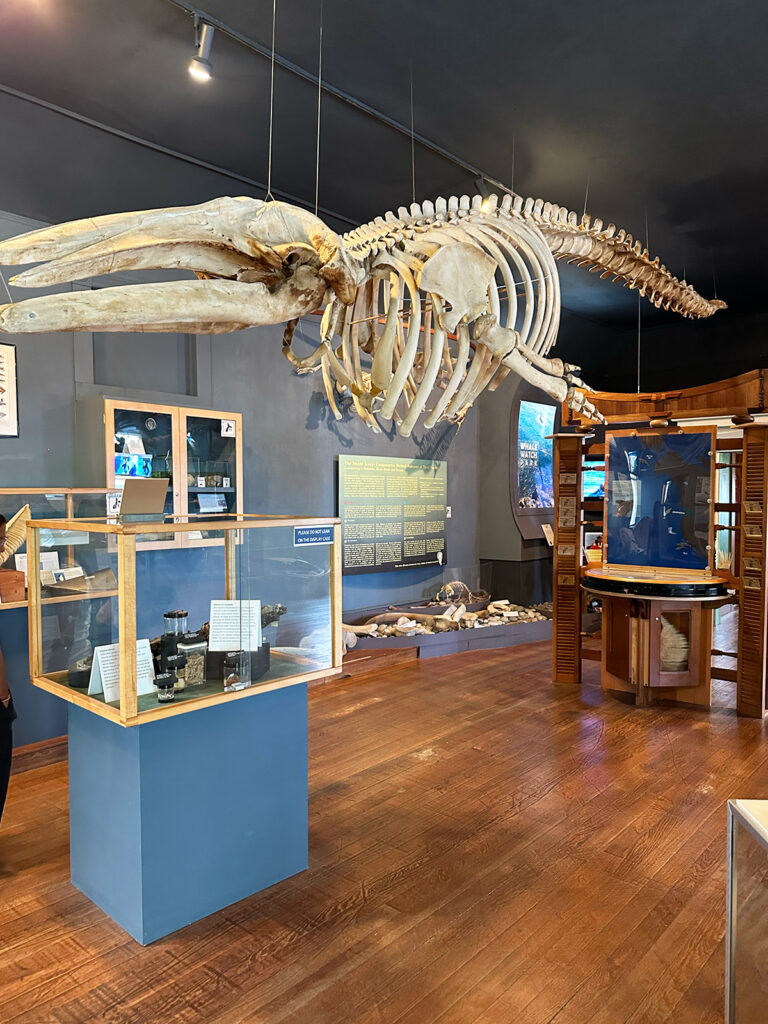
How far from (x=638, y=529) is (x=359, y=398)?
3.36m

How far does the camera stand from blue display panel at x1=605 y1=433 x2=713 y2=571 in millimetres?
5488

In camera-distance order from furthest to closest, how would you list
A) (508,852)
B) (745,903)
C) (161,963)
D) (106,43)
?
1. (106,43)
2. (508,852)
3. (161,963)
4. (745,903)

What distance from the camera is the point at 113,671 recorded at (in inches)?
101

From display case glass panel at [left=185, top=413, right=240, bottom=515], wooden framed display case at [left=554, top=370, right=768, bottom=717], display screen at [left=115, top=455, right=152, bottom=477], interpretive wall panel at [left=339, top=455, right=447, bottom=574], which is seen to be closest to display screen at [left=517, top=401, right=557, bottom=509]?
interpretive wall panel at [left=339, top=455, right=447, bottom=574]

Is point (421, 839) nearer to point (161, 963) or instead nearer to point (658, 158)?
point (161, 963)

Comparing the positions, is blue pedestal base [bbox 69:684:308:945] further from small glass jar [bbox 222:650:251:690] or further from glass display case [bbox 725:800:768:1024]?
glass display case [bbox 725:800:768:1024]

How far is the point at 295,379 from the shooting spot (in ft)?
21.8

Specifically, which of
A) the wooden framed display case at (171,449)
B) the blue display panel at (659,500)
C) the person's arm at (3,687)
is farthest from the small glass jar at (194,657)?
the blue display panel at (659,500)

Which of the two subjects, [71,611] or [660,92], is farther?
[660,92]

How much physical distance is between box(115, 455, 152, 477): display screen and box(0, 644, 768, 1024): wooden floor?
1999 millimetres

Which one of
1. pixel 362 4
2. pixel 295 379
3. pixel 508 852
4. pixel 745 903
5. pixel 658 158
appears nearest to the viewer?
pixel 745 903

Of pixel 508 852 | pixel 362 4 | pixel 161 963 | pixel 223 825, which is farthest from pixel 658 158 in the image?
pixel 161 963

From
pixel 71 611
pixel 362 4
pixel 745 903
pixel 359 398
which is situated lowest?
pixel 745 903

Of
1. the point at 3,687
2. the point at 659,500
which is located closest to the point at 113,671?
the point at 3,687
